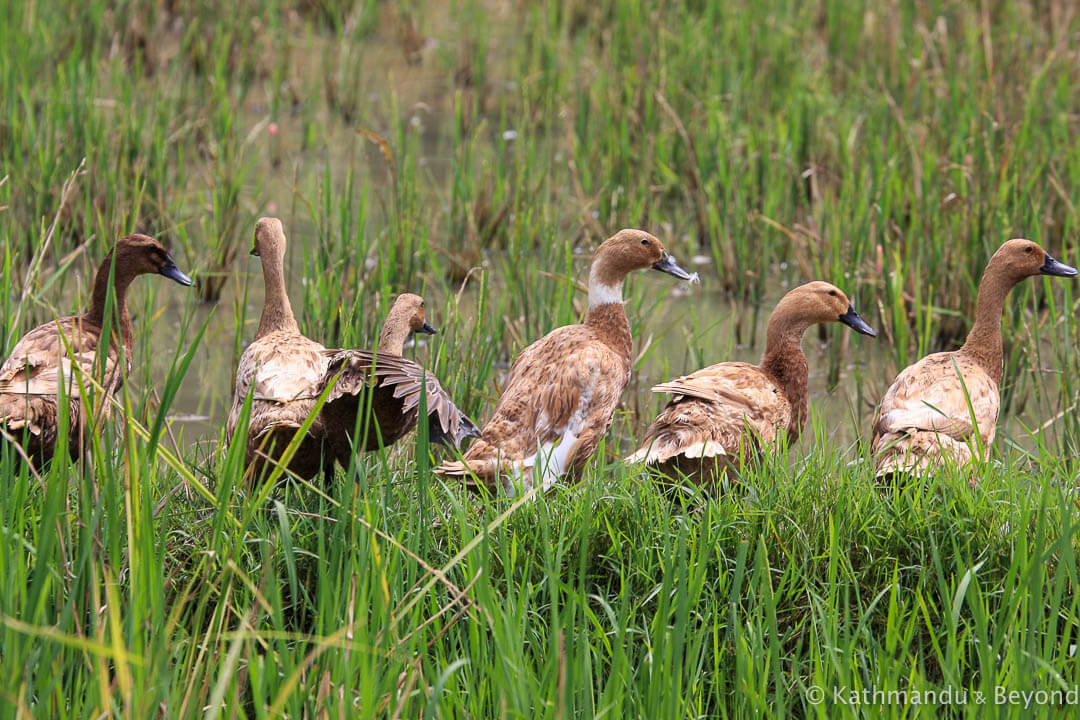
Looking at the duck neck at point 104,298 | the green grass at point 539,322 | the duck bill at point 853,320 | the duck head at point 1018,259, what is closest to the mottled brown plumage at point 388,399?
the green grass at point 539,322

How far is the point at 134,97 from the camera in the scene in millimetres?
7297

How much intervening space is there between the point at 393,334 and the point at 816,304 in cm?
136

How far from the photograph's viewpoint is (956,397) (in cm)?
395

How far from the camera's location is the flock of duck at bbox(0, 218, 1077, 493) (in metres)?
3.36

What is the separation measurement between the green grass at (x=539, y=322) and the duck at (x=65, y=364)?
17 cm

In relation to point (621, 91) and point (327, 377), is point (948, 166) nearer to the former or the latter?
point (621, 91)

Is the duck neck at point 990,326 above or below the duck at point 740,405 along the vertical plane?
above

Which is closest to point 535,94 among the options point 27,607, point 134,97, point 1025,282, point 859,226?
point 134,97

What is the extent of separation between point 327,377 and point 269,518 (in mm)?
397

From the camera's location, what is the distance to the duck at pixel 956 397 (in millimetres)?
3631

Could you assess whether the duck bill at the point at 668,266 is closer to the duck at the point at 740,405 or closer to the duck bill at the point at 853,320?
the duck at the point at 740,405

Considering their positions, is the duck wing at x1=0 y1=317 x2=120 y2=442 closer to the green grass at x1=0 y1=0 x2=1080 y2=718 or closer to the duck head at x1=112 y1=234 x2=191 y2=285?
the green grass at x1=0 y1=0 x2=1080 y2=718

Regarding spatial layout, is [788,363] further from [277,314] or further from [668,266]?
[277,314]

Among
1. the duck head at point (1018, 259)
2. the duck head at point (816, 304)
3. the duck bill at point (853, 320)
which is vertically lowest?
the duck bill at point (853, 320)
